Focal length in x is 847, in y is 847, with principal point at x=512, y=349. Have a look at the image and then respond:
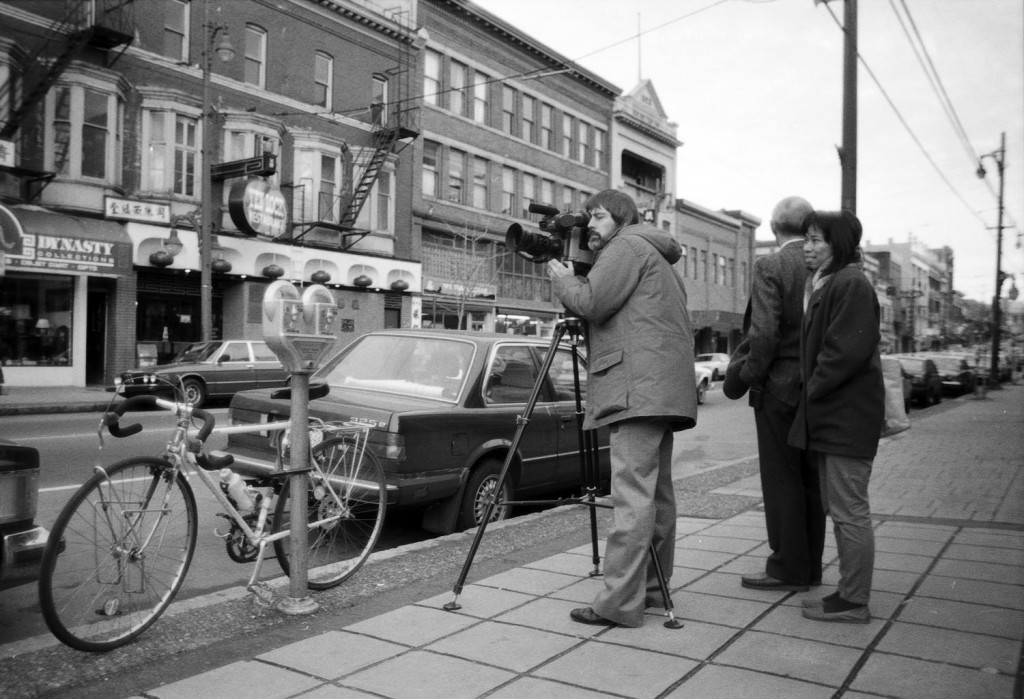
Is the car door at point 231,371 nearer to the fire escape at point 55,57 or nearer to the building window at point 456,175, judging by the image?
the fire escape at point 55,57

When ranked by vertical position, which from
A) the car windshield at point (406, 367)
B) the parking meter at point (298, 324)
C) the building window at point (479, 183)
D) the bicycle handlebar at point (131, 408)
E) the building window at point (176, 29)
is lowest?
the bicycle handlebar at point (131, 408)

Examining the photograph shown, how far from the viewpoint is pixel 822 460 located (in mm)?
4121

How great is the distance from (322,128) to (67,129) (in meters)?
8.55

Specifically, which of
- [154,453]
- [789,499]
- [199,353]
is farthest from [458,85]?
[789,499]

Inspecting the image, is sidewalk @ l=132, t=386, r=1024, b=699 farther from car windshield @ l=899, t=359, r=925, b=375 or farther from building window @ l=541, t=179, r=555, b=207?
building window @ l=541, t=179, r=555, b=207

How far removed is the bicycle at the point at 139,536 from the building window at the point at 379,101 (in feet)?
84.4

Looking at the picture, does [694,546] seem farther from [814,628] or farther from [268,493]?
[268,493]

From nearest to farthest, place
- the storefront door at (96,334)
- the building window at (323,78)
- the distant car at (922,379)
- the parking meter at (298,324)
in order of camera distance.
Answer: the parking meter at (298,324) → the storefront door at (96,334) → the distant car at (922,379) → the building window at (323,78)

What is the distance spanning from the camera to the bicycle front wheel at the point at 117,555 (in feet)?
10.5

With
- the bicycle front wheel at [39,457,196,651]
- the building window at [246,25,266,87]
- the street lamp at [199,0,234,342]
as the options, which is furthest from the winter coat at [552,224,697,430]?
the building window at [246,25,266,87]

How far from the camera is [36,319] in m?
20.3

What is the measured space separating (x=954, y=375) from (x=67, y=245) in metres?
28.4

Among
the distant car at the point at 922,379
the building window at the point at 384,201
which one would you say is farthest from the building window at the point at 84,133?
the distant car at the point at 922,379

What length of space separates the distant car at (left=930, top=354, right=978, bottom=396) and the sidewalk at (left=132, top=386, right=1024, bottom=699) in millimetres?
27535
